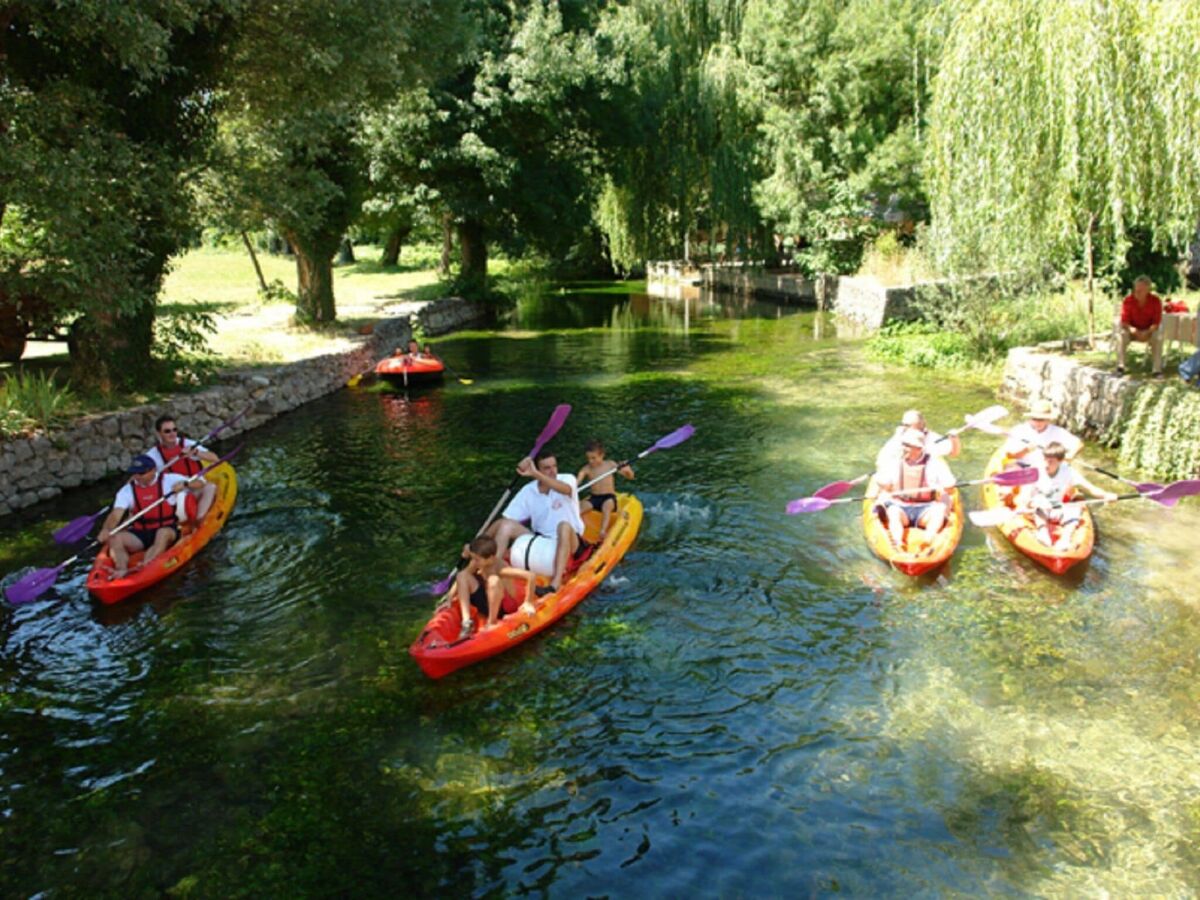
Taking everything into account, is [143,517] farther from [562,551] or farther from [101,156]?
[101,156]

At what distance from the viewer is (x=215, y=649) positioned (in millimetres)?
7918

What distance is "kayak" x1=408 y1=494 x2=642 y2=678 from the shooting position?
7180 mm

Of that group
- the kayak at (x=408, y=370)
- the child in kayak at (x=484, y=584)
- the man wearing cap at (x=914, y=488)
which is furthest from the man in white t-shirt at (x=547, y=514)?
the kayak at (x=408, y=370)

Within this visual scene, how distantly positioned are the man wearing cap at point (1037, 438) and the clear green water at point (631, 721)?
106 centimetres

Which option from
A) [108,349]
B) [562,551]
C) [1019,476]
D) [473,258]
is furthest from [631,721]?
[473,258]

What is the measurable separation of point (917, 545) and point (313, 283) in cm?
1795

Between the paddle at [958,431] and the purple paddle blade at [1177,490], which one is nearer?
the purple paddle blade at [1177,490]

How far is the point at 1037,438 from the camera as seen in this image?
34.1 feet

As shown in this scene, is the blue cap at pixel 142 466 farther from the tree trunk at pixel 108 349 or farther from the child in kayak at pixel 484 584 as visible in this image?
the tree trunk at pixel 108 349

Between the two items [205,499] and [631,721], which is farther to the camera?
[205,499]

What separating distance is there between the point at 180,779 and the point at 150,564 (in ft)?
11.2

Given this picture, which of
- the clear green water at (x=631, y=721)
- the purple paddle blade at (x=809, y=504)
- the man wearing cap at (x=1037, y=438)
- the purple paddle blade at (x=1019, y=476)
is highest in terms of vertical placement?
the man wearing cap at (x=1037, y=438)

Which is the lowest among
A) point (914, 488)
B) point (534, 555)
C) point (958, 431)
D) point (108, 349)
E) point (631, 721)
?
point (631, 721)

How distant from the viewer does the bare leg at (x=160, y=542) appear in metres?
9.19
